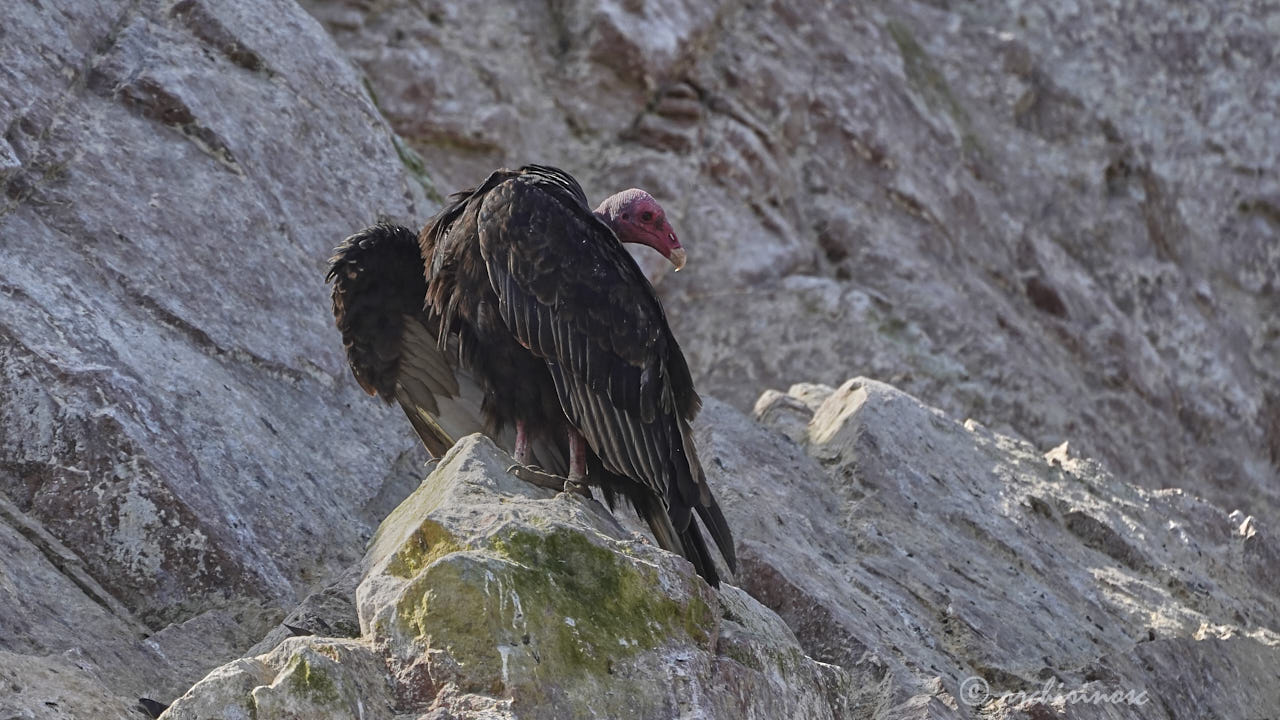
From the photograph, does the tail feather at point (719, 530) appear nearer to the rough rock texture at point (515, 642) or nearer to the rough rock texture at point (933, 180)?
the rough rock texture at point (515, 642)

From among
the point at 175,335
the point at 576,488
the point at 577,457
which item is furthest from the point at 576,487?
the point at 175,335

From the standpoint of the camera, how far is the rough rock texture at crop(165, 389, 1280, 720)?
10.2ft

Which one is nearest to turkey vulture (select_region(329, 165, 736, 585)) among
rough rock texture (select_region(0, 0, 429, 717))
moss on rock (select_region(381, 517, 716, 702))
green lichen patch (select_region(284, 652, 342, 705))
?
rough rock texture (select_region(0, 0, 429, 717))

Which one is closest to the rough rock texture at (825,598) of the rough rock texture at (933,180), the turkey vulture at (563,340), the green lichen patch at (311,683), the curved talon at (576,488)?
the green lichen patch at (311,683)

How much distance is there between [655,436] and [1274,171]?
7631 mm

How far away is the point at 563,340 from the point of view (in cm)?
438

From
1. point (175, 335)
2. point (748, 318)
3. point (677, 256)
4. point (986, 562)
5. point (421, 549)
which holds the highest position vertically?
point (677, 256)

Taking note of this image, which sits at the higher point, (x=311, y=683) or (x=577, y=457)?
(x=311, y=683)

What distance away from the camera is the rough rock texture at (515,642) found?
3021mm

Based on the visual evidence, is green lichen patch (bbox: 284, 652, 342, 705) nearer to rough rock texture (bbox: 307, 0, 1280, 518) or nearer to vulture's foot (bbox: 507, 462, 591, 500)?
vulture's foot (bbox: 507, 462, 591, 500)

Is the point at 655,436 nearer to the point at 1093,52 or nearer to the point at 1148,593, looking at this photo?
the point at 1148,593

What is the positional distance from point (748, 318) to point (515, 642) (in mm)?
4804

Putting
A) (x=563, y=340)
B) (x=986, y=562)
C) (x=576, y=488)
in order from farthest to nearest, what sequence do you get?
1. (x=986, y=562)
2. (x=563, y=340)
3. (x=576, y=488)

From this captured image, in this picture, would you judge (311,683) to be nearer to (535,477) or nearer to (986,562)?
(535,477)
